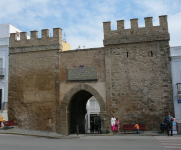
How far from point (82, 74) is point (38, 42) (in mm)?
4096

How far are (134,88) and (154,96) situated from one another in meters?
1.27

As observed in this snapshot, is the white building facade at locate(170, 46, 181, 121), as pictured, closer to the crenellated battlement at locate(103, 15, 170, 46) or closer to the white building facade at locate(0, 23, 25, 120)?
the crenellated battlement at locate(103, 15, 170, 46)

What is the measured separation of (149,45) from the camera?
13.9 meters

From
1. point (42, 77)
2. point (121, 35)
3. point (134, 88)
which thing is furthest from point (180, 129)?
point (42, 77)

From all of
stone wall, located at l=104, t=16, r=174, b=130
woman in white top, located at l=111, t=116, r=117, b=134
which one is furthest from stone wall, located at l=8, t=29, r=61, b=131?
woman in white top, located at l=111, t=116, r=117, b=134

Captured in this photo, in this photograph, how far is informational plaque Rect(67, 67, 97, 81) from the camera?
14.5 meters

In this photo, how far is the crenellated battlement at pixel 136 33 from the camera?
13.8m

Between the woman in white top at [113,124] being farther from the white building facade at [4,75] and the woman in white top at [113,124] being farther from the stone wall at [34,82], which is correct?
the white building facade at [4,75]

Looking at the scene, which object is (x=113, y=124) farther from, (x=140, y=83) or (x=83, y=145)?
(x=83, y=145)

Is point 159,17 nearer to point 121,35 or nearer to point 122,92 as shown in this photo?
point 121,35

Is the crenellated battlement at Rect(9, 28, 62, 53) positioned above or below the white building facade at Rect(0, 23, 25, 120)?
above

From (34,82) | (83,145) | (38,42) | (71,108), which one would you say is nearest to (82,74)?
(71,108)

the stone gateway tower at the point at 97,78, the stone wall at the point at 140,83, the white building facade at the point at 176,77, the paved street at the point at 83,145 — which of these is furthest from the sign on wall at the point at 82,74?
the paved street at the point at 83,145

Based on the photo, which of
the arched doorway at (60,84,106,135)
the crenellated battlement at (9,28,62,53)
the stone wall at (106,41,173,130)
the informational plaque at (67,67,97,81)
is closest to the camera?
the stone wall at (106,41,173,130)
